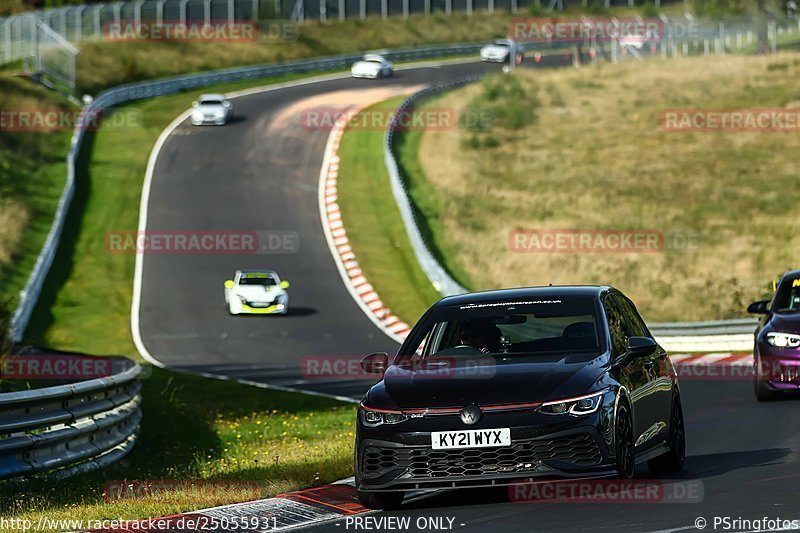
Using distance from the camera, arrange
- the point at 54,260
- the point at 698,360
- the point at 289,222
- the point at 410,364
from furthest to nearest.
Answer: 1. the point at 289,222
2. the point at 54,260
3. the point at 698,360
4. the point at 410,364

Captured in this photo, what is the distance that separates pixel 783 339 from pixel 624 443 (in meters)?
7.18

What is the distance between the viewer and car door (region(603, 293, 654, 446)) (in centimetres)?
1016

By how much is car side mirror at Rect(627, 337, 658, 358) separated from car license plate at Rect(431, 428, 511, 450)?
1588mm

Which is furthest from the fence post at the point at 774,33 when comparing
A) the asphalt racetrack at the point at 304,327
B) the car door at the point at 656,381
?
the car door at the point at 656,381

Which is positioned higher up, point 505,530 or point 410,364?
point 410,364

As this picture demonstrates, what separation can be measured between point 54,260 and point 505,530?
33.0m

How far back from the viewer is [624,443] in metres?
9.66

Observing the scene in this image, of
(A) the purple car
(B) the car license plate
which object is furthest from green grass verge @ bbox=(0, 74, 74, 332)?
(B) the car license plate

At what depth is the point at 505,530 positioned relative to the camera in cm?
849

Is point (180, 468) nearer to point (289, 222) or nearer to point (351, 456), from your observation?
point (351, 456)

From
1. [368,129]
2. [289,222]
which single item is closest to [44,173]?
[289,222]

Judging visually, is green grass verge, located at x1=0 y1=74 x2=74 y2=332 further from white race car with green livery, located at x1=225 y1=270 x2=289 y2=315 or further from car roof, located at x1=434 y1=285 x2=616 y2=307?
car roof, located at x1=434 y1=285 x2=616 y2=307

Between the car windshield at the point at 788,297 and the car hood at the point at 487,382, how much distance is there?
7.44 m

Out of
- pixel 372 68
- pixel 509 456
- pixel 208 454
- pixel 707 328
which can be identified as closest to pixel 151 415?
pixel 208 454
